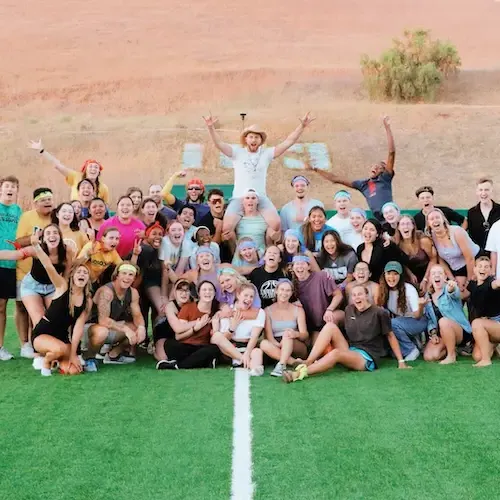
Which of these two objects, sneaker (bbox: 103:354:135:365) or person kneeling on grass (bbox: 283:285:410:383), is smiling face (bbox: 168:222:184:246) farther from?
person kneeling on grass (bbox: 283:285:410:383)

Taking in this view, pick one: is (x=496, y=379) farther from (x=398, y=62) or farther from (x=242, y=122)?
(x=398, y=62)

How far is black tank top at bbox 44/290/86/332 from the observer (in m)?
7.77

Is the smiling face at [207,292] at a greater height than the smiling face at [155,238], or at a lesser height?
lesser

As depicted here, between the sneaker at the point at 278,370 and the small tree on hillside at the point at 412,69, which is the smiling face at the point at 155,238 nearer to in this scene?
the sneaker at the point at 278,370

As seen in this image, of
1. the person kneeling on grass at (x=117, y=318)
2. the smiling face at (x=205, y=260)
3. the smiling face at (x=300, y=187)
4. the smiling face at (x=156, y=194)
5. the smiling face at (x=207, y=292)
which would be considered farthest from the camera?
the smiling face at (x=156, y=194)

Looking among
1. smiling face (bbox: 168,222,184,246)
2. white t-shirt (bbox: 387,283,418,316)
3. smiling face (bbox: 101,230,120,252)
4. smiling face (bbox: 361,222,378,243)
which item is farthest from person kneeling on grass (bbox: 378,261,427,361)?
smiling face (bbox: 101,230,120,252)

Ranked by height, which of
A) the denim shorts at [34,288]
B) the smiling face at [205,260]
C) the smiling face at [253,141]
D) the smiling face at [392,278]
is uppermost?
the smiling face at [253,141]

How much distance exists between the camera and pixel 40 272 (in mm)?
8023

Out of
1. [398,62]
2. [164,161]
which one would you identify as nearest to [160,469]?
[164,161]

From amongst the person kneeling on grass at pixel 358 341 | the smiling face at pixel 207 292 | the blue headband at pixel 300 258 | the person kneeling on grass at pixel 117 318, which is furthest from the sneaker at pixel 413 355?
the person kneeling on grass at pixel 117 318

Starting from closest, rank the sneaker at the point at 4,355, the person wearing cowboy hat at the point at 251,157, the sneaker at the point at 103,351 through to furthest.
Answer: the sneaker at the point at 103,351, the sneaker at the point at 4,355, the person wearing cowboy hat at the point at 251,157

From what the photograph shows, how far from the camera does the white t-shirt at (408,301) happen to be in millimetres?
8281

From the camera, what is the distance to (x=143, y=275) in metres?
8.73

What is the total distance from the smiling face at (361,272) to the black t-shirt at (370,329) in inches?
14.6
